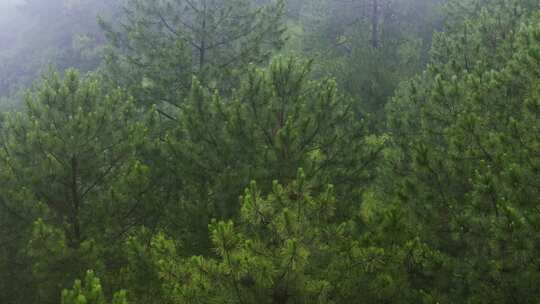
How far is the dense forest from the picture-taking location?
5.02 metres

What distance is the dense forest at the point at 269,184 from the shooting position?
5.02m

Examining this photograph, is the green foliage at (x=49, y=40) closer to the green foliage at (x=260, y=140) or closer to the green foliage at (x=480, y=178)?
the green foliage at (x=260, y=140)

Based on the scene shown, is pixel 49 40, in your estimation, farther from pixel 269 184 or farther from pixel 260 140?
pixel 269 184

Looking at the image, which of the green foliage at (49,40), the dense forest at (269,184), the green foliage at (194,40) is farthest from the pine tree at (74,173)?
the green foliage at (49,40)

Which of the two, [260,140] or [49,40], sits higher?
[49,40]

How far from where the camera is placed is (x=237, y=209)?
7.25 metres

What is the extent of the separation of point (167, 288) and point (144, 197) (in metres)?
2.18

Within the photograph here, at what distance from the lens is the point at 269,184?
748cm

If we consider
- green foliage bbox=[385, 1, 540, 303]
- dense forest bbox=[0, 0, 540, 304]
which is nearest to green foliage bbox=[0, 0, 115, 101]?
dense forest bbox=[0, 0, 540, 304]

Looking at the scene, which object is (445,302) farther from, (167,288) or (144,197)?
(144,197)

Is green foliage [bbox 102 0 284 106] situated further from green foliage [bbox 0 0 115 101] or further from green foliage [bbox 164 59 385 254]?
green foliage [bbox 0 0 115 101]

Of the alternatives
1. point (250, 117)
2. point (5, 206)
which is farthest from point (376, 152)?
point (5, 206)

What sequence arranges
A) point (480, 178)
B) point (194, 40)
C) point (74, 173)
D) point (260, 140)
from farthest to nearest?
point (194, 40), point (260, 140), point (74, 173), point (480, 178)

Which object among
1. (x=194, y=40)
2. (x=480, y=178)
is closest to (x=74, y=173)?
(x=480, y=178)
